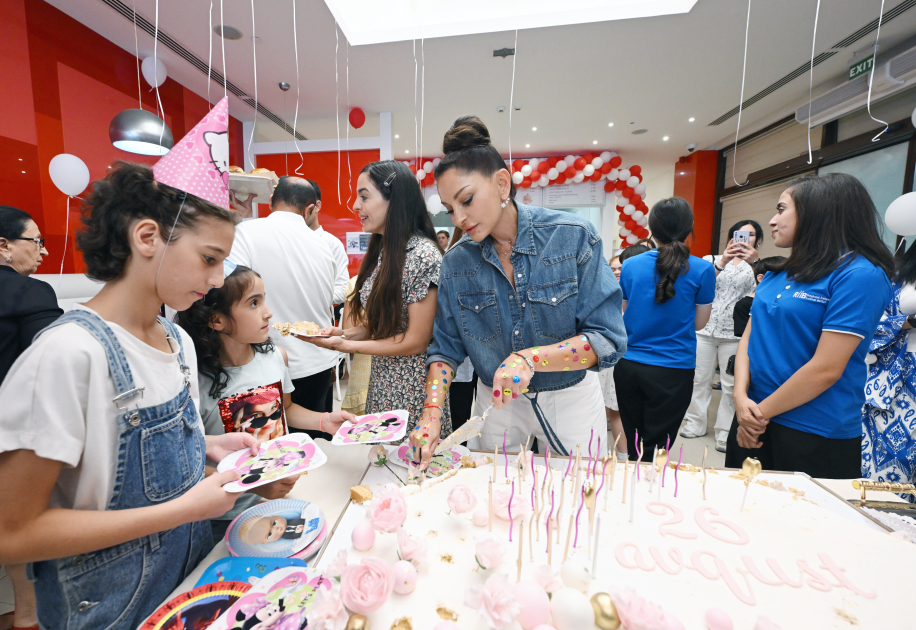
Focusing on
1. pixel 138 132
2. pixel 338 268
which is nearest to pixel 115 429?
pixel 338 268

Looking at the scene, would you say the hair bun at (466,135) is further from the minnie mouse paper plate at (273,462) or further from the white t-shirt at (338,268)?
the white t-shirt at (338,268)

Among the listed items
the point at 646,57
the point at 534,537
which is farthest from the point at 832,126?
the point at 534,537

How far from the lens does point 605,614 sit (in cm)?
61

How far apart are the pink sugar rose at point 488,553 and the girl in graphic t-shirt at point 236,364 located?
2.15 feet

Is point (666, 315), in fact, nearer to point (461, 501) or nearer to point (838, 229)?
point (838, 229)

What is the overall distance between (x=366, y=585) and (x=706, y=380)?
3569 mm

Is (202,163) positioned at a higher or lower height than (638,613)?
higher

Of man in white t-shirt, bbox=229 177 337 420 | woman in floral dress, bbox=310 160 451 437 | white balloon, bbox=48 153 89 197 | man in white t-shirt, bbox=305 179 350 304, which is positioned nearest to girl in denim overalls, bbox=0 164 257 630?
woman in floral dress, bbox=310 160 451 437

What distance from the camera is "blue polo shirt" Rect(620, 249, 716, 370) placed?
6.81ft

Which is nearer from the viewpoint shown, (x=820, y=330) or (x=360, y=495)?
(x=360, y=495)

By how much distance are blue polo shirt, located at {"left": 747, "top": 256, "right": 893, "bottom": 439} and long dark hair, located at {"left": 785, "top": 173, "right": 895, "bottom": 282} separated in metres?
0.04

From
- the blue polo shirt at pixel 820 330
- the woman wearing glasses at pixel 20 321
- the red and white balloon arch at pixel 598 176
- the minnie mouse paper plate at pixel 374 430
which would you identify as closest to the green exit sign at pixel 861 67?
the red and white balloon arch at pixel 598 176

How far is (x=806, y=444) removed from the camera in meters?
1.34

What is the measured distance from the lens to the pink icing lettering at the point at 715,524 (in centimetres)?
78
